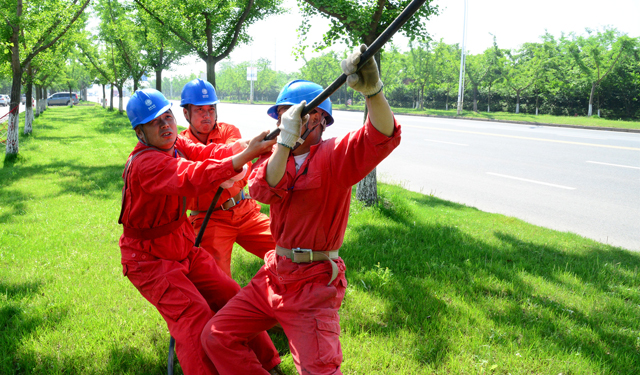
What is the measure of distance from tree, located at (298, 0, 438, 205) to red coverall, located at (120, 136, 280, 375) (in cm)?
401

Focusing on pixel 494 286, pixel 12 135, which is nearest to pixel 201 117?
pixel 494 286

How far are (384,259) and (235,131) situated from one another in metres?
2.18

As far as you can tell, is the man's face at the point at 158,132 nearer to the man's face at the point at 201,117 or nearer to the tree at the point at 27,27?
the man's face at the point at 201,117

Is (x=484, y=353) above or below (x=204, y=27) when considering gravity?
below

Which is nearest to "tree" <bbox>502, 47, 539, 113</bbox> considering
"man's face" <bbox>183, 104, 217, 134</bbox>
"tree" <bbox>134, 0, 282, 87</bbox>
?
"tree" <bbox>134, 0, 282, 87</bbox>

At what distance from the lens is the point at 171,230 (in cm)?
298

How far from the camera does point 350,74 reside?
1924 millimetres

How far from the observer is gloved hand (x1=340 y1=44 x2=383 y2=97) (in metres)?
1.90

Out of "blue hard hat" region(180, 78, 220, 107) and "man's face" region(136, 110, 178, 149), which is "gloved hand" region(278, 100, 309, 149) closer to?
"man's face" region(136, 110, 178, 149)

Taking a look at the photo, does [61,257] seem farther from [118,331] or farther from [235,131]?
[235,131]

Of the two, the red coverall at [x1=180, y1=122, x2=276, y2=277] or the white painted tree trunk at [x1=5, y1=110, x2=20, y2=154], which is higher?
the white painted tree trunk at [x1=5, y1=110, x2=20, y2=154]

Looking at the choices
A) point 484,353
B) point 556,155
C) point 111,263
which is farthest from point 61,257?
point 556,155

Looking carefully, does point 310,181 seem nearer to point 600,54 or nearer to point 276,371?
point 276,371

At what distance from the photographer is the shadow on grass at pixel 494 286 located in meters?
3.43
